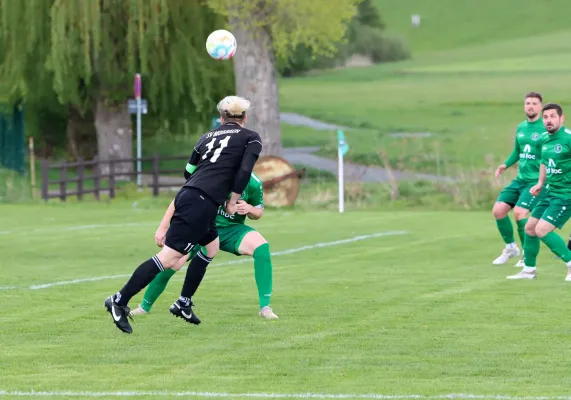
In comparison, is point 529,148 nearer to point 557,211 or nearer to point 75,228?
point 557,211

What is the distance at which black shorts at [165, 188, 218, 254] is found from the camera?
408 inches

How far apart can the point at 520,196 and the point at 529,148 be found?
65cm

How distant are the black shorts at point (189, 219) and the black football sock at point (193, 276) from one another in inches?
29.1

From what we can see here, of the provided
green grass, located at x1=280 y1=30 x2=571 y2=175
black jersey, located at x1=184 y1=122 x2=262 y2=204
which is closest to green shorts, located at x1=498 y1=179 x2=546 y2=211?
black jersey, located at x1=184 y1=122 x2=262 y2=204

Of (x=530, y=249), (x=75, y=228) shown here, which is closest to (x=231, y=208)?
(x=530, y=249)

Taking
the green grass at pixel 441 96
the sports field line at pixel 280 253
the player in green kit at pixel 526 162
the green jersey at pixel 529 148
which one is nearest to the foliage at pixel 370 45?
the green grass at pixel 441 96

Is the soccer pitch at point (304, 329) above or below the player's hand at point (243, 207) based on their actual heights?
below

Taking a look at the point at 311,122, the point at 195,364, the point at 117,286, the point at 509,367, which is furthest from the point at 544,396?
the point at 311,122

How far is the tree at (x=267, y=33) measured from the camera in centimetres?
3278

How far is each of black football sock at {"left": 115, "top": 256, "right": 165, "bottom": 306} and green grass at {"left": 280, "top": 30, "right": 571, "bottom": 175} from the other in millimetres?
35400

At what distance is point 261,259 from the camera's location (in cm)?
1142

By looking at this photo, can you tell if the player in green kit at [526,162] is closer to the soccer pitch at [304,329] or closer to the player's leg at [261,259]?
the soccer pitch at [304,329]

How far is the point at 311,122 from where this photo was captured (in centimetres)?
7019

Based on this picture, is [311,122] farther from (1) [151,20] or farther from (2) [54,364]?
(2) [54,364]
